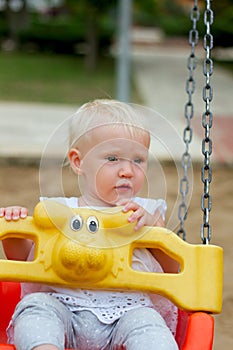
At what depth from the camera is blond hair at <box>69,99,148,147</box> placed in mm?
2170

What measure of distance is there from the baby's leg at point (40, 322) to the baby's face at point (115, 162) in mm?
305

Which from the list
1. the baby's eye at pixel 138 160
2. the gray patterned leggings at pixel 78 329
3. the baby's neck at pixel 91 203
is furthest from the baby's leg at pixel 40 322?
the baby's eye at pixel 138 160

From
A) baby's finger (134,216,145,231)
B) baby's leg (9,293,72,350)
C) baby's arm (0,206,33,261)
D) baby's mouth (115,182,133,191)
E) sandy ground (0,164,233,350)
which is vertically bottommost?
sandy ground (0,164,233,350)

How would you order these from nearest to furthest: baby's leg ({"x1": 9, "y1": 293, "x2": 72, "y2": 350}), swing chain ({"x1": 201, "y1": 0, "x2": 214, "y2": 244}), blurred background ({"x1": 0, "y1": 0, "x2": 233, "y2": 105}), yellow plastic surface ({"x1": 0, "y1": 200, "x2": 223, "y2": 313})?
baby's leg ({"x1": 9, "y1": 293, "x2": 72, "y2": 350})
yellow plastic surface ({"x1": 0, "y1": 200, "x2": 223, "y2": 313})
swing chain ({"x1": 201, "y1": 0, "x2": 214, "y2": 244})
blurred background ({"x1": 0, "y1": 0, "x2": 233, "y2": 105})

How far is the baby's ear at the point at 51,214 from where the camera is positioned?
2.11 m

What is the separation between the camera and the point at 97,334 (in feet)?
6.86

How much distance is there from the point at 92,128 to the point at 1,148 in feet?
14.5

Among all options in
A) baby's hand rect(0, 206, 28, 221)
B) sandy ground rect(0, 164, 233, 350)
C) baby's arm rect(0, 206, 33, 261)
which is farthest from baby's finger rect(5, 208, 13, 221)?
sandy ground rect(0, 164, 233, 350)

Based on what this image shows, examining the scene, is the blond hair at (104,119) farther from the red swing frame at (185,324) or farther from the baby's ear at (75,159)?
the red swing frame at (185,324)

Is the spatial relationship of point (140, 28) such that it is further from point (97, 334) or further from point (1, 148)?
point (97, 334)

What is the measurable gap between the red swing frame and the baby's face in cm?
36

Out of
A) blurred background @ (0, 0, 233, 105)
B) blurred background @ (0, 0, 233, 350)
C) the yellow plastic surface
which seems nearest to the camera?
the yellow plastic surface

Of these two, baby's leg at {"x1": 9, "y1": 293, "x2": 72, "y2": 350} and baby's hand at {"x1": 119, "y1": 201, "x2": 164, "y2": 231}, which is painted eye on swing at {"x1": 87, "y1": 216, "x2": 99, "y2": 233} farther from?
baby's leg at {"x1": 9, "y1": 293, "x2": 72, "y2": 350}

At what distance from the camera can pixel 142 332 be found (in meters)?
1.98
